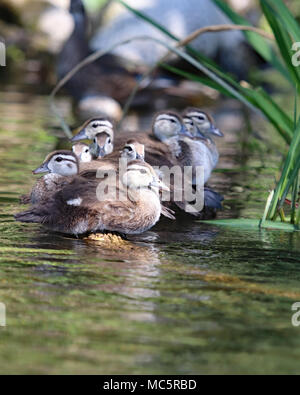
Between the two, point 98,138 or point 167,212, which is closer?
point 167,212

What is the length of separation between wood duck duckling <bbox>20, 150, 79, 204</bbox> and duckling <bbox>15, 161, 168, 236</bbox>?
12.9 inches

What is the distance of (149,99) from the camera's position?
13000mm

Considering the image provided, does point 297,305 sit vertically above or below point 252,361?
above

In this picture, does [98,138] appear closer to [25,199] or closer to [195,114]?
[25,199]

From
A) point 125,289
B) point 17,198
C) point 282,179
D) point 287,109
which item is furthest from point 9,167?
point 287,109

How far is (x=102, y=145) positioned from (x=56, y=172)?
2.20 ft

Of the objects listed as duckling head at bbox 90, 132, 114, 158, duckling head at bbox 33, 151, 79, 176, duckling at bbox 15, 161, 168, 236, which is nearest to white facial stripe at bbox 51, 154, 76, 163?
duckling head at bbox 33, 151, 79, 176

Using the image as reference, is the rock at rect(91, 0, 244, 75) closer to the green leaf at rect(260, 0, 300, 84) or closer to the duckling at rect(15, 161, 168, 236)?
the green leaf at rect(260, 0, 300, 84)

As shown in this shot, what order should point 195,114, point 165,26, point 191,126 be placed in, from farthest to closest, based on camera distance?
1. point 165,26
2. point 195,114
3. point 191,126

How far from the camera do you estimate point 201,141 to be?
23.2ft

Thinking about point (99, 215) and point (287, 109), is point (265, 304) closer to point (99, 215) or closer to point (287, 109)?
point (99, 215)

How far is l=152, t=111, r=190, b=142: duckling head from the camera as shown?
6586mm

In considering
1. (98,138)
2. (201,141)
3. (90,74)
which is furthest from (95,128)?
(90,74)
